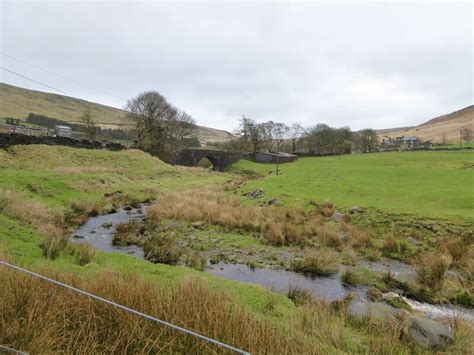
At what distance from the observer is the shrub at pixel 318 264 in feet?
34.7

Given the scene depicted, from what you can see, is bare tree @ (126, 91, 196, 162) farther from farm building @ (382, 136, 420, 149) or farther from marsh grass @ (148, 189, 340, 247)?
farm building @ (382, 136, 420, 149)

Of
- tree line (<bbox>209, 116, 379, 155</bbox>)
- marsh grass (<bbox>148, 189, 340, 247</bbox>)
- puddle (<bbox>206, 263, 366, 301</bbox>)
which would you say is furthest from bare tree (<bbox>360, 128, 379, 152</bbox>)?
puddle (<bbox>206, 263, 366, 301</bbox>)

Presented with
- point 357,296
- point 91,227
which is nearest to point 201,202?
point 91,227

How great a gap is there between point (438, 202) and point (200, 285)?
1837cm

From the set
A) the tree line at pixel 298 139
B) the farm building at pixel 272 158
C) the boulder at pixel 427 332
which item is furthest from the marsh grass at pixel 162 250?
the tree line at pixel 298 139

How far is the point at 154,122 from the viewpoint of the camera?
6159cm

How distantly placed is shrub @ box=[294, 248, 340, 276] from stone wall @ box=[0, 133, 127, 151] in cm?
3291

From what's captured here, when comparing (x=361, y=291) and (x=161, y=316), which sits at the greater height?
(x=161, y=316)

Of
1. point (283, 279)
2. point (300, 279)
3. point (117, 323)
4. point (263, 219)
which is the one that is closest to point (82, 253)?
point (117, 323)

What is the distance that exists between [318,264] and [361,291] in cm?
174

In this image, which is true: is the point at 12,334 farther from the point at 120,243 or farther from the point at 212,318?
the point at 120,243

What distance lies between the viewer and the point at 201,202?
21.9 meters

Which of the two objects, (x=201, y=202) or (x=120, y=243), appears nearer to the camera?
(x=120, y=243)

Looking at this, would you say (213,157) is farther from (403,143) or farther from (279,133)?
(403,143)
